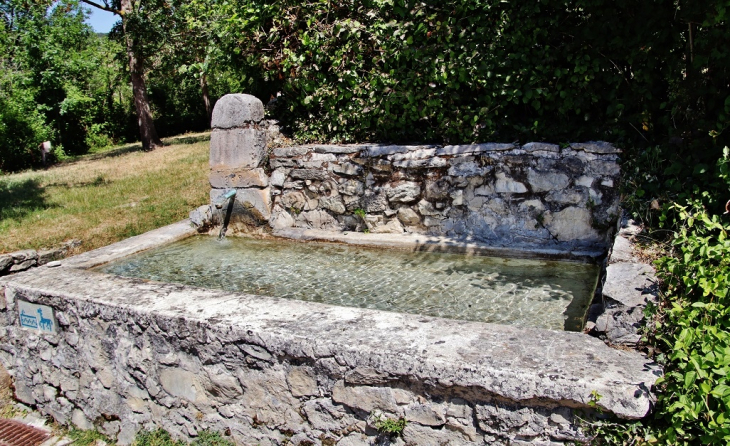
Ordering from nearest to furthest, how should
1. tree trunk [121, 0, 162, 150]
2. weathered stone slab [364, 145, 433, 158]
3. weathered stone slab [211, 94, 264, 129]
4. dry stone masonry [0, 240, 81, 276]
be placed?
dry stone masonry [0, 240, 81, 276] → weathered stone slab [364, 145, 433, 158] → weathered stone slab [211, 94, 264, 129] → tree trunk [121, 0, 162, 150]

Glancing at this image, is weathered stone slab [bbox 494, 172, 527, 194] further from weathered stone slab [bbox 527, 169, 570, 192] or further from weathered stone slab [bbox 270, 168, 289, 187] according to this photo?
weathered stone slab [bbox 270, 168, 289, 187]

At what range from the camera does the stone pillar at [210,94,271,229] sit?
5219 millimetres

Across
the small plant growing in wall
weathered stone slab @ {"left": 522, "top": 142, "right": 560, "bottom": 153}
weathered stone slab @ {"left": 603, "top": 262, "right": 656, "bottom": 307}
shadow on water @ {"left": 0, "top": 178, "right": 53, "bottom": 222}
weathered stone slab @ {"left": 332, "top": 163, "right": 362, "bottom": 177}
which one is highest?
weathered stone slab @ {"left": 522, "top": 142, "right": 560, "bottom": 153}

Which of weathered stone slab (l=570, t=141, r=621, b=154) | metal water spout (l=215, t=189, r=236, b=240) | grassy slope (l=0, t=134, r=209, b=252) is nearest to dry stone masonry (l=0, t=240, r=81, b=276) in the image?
grassy slope (l=0, t=134, r=209, b=252)

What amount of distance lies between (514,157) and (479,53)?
98 cm

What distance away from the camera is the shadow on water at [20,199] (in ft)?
23.2

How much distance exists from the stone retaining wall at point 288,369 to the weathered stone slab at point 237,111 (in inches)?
92.5

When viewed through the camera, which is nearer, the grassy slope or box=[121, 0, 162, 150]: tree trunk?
the grassy slope

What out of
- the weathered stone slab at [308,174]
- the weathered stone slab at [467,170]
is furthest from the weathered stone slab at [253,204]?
the weathered stone slab at [467,170]

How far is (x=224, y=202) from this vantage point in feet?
17.6

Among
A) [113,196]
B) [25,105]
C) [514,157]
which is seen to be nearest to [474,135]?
[514,157]

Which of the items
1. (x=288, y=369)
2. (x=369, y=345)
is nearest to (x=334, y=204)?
(x=288, y=369)

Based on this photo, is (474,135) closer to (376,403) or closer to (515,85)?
(515,85)

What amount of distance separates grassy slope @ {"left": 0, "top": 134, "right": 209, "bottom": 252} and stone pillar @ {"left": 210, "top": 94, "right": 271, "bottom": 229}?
1.24m
